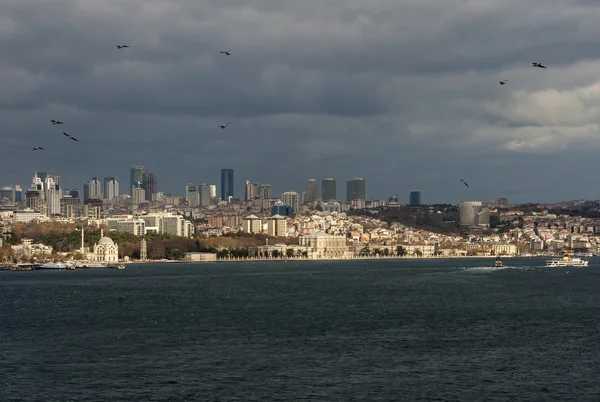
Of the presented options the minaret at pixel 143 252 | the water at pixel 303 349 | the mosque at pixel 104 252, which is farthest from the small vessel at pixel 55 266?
the water at pixel 303 349

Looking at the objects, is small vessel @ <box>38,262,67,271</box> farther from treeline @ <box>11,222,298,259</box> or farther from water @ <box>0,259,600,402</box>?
A: water @ <box>0,259,600,402</box>

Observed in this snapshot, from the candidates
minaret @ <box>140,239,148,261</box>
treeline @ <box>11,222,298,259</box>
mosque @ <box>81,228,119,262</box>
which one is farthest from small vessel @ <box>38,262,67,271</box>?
minaret @ <box>140,239,148,261</box>

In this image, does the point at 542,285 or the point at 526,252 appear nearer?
the point at 542,285

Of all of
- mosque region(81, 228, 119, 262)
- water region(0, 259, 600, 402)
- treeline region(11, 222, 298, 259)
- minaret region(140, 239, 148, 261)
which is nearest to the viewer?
water region(0, 259, 600, 402)

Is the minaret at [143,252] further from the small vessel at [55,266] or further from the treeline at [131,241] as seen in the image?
the small vessel at [55,266]

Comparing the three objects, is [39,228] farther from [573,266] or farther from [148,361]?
[148,361]

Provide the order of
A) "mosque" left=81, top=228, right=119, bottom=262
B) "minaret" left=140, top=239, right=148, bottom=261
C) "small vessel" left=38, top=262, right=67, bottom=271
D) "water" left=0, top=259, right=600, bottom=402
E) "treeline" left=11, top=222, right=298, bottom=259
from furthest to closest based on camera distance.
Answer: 1. "treeline" left=11, top=222, right=298, bottom=259
2. "minaret" left=140, top=239, right=148, bottom=261
3. "mosque" left=81, top=228, right=119, bottom=262
4. "small vessel" left=38, top=262, right=67, bottom=271
5. "water" left=0, top=259, right=600, bottom=402

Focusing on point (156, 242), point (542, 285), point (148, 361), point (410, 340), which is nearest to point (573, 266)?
point (542, 285)
